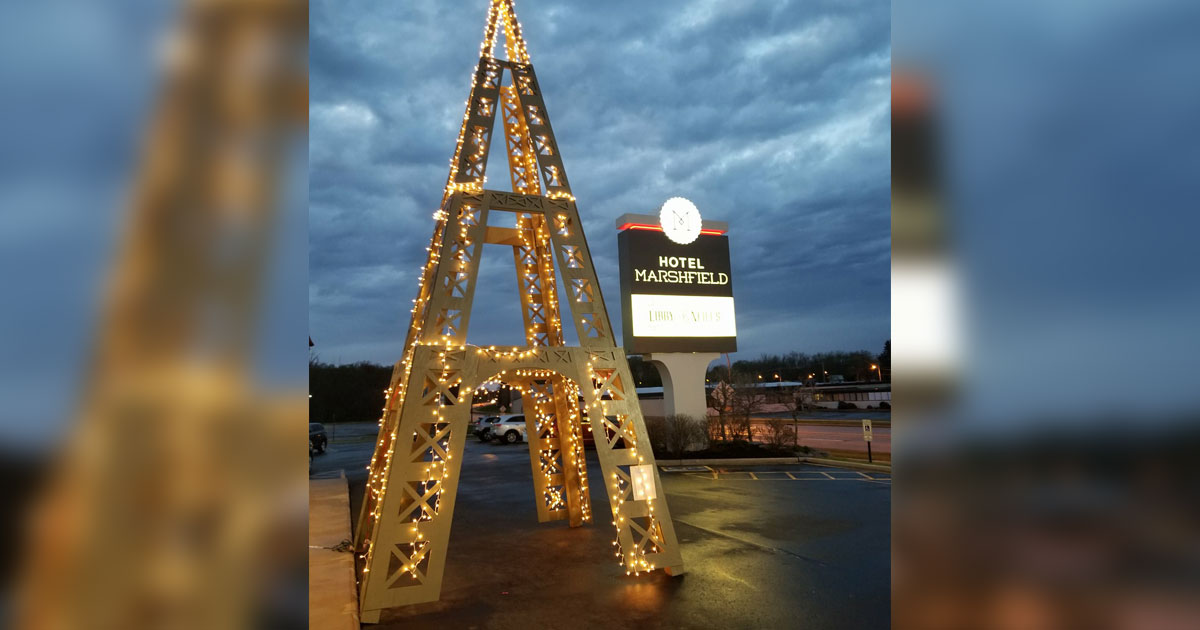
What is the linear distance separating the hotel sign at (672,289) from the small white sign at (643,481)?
1351 centimetres

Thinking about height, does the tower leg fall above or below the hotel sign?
below

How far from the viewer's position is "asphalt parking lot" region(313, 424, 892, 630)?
620cm

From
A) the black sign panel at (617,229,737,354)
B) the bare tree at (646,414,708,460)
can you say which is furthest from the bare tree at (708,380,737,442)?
the black sign panel at (617,229,737,354)

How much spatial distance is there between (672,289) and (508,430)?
13.1 m

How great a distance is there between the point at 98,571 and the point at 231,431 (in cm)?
25

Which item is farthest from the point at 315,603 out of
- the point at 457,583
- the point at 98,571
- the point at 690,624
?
the point at 98,571

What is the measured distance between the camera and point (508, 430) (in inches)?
1196

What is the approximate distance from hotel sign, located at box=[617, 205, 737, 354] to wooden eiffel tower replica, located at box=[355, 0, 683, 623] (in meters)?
11.6

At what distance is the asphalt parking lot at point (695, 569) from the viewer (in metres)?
6.20

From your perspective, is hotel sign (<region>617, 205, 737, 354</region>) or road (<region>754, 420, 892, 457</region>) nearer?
hotel sign (<region>617, 205, 737, 354</region>)

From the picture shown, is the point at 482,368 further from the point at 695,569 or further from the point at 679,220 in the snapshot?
the point at 679,220

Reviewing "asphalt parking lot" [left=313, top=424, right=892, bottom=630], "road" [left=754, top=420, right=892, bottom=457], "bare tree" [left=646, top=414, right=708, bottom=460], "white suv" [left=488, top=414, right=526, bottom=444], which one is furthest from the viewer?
"white suv" [left=488, top=414, right=526, bottom=444]

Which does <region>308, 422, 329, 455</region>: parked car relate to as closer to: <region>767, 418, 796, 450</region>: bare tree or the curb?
the curb

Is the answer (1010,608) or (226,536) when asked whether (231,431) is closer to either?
(226,536)
